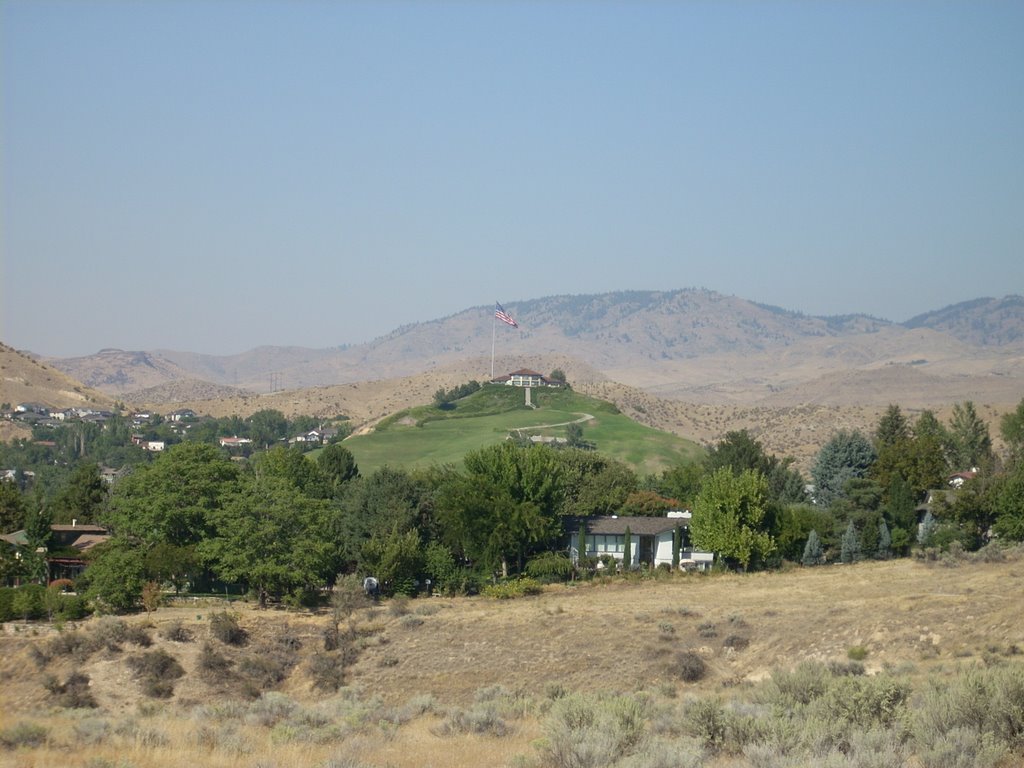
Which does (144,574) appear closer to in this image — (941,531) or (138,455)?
(941,531)

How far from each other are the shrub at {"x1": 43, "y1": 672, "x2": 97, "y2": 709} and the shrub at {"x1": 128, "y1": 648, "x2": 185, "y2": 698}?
182cm

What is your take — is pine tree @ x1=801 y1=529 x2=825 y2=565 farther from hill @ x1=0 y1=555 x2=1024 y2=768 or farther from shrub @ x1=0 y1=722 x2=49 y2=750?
shrub @ x1=0 y1=722 x2=49 y2=750

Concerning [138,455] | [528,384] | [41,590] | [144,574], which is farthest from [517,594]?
[528,384]

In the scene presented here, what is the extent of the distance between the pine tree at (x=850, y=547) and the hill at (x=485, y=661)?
19.9 ft

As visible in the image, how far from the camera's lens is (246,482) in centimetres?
5728

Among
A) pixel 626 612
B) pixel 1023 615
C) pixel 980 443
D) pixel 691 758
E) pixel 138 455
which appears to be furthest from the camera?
pixel 138 455

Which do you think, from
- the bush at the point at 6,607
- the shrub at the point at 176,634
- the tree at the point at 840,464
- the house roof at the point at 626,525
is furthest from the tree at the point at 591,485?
the bush at the point at 6,607

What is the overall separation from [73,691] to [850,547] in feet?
137

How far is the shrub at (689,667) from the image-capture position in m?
38.2

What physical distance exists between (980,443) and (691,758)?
87.4 meters

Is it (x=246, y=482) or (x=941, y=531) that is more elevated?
(x=246, y=482)

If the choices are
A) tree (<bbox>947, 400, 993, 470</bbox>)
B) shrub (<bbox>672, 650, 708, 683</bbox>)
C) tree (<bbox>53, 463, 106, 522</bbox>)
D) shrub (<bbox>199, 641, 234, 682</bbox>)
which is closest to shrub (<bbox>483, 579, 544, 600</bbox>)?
shrub (<bbox>199, 641, 234, 682</bbox>)

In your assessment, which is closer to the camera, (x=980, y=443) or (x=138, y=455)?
(x=980, y=443)

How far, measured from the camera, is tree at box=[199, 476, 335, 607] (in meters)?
51.0
